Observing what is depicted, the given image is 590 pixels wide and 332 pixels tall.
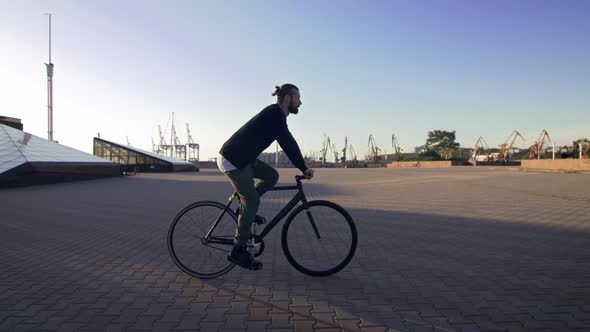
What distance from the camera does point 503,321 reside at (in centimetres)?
275

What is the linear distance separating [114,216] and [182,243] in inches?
200

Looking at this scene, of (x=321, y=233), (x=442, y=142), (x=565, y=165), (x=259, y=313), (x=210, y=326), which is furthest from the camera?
(x=442, y=142)

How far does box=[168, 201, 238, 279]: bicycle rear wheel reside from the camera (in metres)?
3.80

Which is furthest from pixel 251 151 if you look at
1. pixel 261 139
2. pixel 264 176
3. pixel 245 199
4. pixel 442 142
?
pixel 442 142

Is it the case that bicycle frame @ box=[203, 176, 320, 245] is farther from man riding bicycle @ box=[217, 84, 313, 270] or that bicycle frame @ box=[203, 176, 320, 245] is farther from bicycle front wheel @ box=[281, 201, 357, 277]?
man riding bicycle @ box=[217, 84, 313, 270]

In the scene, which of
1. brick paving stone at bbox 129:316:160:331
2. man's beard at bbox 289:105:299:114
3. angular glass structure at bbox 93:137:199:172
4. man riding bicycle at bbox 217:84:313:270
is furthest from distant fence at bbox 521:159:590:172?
brick paving stone at bbox 129:316:160:331

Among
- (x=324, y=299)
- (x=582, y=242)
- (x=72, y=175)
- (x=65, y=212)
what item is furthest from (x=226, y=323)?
(x=72, y=175)

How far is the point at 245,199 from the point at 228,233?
1.55 ft

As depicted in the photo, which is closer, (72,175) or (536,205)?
(536,205)

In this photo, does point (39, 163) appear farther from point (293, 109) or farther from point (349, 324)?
point (349, 324)

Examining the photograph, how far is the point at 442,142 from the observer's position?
Answer: 341ft

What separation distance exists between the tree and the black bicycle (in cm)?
10358

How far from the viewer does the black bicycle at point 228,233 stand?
3777 mm

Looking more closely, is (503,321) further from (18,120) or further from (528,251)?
(18,120)
